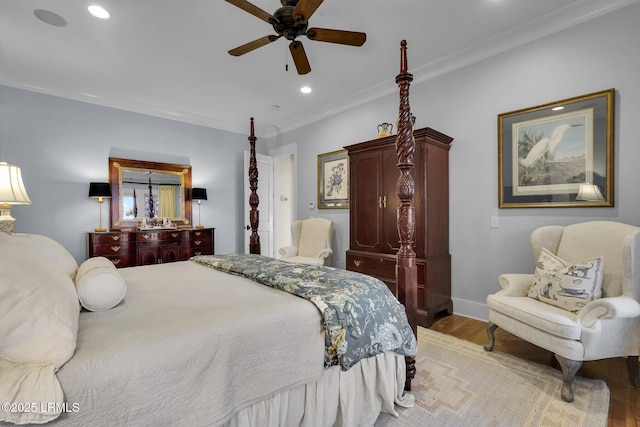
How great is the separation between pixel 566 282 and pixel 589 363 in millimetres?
716

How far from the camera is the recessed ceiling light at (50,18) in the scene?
93.0 inches

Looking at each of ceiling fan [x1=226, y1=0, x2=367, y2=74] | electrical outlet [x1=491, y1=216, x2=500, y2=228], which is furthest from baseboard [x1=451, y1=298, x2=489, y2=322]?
ceiling fan [x1=226, y1=0, x2=367, y2=74]

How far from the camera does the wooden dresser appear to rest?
3.77m

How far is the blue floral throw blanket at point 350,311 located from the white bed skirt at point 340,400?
112 millimetres

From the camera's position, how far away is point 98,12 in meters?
2.37

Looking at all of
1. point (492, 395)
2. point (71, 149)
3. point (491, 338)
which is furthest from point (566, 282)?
point (71, 149)

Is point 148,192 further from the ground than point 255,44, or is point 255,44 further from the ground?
point 255,44

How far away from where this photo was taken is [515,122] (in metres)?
2.73

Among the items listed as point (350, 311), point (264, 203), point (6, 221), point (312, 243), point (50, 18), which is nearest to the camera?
point (350, 311)

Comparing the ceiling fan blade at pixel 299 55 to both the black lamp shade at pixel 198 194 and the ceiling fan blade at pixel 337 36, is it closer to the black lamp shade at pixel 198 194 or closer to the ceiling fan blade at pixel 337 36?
the ceiling fan blade at pixel 337 36

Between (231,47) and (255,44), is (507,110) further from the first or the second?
(231,47)

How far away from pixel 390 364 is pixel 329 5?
2587mm

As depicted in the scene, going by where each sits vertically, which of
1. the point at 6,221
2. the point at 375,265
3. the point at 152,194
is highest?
the point at 152,194

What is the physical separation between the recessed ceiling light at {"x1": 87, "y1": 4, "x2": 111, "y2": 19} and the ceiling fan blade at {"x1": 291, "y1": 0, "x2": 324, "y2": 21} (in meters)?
1.68
